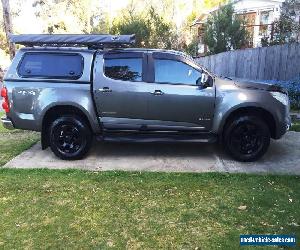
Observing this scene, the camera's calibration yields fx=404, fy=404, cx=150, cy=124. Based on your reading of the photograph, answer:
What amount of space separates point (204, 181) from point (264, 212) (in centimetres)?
129

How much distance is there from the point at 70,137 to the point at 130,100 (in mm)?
1278

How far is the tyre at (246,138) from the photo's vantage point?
6.94m

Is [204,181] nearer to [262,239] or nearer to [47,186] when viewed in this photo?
[262,239]

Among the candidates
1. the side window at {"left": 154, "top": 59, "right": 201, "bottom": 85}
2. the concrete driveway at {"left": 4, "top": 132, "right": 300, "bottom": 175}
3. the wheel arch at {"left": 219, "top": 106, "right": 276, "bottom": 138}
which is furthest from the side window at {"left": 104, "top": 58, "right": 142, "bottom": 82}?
the wheel arch at {"left": 219, "top": 106, "right": 276, "bottom": 138}

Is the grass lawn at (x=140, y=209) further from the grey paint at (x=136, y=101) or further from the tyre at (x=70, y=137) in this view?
the grey paint at (x=136, y=101)

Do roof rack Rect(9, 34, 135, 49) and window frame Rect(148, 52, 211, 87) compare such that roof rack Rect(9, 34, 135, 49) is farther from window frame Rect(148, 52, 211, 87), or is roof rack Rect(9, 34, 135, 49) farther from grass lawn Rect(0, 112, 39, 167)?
grass lawn Rect(0, 112, 39, 167)

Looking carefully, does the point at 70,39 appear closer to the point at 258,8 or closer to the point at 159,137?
the point at 159,137

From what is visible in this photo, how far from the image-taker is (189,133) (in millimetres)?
7145

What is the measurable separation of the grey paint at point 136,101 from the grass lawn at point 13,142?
0.93 metres

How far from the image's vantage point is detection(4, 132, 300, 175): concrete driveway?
6.79 m

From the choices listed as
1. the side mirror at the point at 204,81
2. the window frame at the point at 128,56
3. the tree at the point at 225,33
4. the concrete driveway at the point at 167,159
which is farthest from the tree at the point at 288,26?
the window frame at the point at 128,56

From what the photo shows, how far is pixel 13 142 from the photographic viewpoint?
8789 millimetres

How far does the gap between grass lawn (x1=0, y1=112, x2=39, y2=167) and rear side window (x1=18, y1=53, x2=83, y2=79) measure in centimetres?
163

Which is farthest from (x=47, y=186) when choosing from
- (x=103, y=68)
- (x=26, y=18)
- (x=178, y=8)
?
(x=26, y=18)
